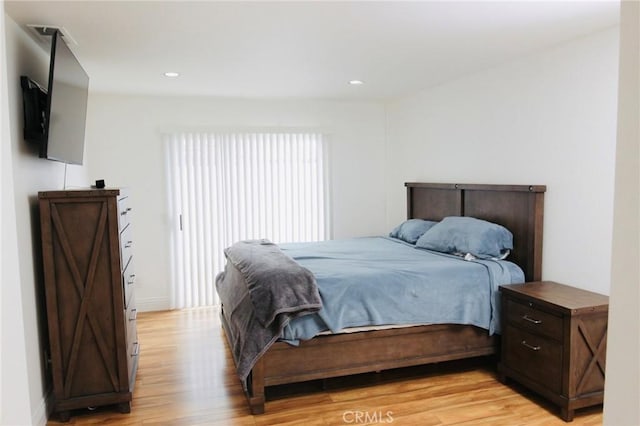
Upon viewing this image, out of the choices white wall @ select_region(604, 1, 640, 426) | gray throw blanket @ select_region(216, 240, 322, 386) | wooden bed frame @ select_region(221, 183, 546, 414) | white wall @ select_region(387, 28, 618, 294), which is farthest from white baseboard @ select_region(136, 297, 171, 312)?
white wall @ select_region(604, 1, 640, 426)

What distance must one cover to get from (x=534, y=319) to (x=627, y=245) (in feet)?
7.49

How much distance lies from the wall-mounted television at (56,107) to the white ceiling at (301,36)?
0.68ft

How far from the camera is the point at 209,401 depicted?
2.94 metres

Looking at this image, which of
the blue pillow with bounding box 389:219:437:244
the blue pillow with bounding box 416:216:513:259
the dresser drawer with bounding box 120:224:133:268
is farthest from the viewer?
the blue pillow with bounding box 389:219:437:244

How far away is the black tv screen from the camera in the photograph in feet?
8.10

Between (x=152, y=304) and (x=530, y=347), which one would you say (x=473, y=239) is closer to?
(x=530, y=347)

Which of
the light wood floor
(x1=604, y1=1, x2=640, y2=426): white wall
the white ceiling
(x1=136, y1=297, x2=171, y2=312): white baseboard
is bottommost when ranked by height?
the light wood floor

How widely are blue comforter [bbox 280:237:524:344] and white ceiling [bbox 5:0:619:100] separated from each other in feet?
5.08

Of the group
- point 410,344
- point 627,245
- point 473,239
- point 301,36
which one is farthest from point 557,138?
point 627,245

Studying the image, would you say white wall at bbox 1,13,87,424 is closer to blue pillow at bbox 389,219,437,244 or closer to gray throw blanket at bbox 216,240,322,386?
gray throw blanket at bbox 216,240,322,386

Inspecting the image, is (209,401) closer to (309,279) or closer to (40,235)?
(309,279)

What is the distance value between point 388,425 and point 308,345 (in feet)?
2.18

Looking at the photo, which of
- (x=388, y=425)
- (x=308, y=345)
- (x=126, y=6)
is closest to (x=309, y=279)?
(x=308, y=345)

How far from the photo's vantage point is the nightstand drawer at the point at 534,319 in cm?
272
